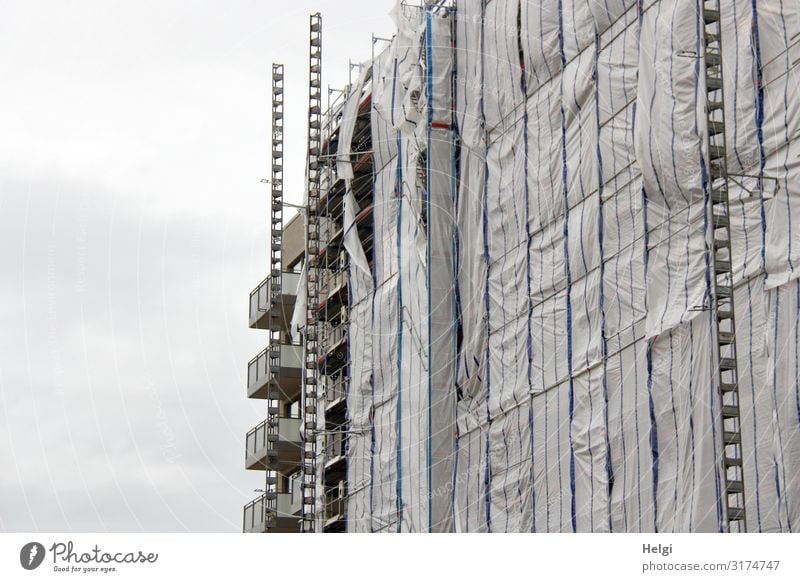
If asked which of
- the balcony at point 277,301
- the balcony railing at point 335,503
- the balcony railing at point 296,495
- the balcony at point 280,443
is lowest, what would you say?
the balcony railing at point 335,503

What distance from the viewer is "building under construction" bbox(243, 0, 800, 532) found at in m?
17.9

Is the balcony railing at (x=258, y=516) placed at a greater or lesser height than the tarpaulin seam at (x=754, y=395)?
greater

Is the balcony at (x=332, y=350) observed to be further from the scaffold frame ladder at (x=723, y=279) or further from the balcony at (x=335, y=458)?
the scaffold frame ladder at (x=723, y=279)

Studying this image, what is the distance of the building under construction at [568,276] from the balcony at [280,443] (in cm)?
407

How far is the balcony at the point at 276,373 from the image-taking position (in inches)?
1613

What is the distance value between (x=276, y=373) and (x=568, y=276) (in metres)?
19.0

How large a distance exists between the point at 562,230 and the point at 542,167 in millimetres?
1349

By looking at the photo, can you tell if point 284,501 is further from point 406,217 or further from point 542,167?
point 542,167

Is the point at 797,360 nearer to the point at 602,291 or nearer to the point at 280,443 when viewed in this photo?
the point at 602,291

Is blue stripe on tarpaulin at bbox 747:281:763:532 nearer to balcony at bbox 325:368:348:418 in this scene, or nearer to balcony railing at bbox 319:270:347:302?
balcony at bbox 325:368:348:418

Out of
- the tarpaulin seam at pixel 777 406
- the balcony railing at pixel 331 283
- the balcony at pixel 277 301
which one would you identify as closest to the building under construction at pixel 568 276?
the tarpaulin seam at pixel 777 406

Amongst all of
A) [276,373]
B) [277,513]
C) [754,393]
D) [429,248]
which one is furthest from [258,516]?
[754,393]

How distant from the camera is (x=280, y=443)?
41.0 m

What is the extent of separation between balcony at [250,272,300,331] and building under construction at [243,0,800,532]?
19.7ft
